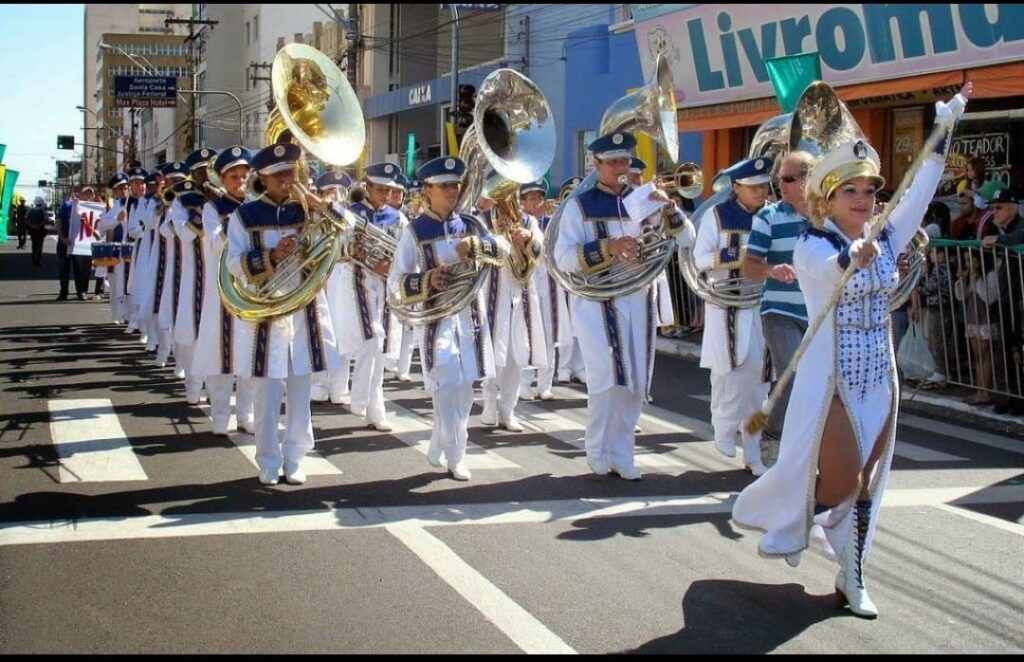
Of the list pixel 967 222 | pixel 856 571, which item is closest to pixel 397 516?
pixel 856 571

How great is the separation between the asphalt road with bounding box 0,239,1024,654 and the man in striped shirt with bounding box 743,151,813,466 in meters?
1.09

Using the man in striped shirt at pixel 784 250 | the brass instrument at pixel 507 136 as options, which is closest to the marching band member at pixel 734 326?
the man in striped shirt at pixel 784 250

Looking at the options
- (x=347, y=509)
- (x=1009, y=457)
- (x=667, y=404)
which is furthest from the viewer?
(x=667, y=404)

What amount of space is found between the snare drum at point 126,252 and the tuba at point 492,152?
865 centimetres

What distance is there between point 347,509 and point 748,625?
2.71m

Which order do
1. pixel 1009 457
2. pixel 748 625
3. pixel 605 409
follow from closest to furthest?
1. pixel 748 625
2. pixel 605 409
3. pixel 1009 457

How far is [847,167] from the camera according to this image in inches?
201

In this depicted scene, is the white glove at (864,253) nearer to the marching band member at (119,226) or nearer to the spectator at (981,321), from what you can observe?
the spectator at (981,321)

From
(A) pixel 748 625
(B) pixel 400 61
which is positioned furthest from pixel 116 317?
(B) pixel 400 61

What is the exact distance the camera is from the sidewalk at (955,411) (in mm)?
9914

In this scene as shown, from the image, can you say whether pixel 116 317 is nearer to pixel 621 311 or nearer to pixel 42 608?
pixel 621 311

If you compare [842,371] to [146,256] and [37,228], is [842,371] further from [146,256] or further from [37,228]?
[37,228]

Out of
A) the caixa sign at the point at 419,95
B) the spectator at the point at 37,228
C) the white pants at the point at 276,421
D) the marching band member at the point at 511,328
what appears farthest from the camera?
the spectator at the point at 37,228

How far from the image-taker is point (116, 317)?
17.9 metres
